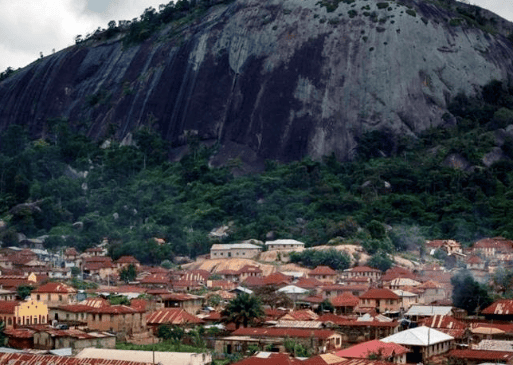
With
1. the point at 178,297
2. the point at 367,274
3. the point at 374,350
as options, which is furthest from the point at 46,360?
the point at 367,274

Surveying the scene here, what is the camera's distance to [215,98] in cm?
12431

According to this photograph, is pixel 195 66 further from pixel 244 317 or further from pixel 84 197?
pixel 244 317

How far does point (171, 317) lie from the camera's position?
5556cm

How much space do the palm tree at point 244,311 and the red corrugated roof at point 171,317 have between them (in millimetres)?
1859

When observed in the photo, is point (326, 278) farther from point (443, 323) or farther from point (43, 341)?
point (43, 341)

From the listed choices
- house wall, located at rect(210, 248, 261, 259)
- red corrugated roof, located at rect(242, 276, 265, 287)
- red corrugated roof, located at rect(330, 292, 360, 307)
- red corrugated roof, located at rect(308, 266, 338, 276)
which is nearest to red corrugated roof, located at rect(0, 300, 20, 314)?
red corrugated roof, located at rect(330, 292, 360, 307)

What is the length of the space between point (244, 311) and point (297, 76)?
6780 centimetres

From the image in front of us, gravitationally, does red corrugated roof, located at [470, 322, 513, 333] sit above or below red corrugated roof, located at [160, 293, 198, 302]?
below

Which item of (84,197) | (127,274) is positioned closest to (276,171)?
(84,197)

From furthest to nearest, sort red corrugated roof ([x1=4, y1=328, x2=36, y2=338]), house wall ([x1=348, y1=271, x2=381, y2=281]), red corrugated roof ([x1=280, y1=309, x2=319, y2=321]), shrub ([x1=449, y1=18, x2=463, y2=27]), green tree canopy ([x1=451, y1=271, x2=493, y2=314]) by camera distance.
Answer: shrub ([x1=449, y1=18, x2=463, y2=27]) < house wall ([x1=348, y1=271, x2=381, y2=281]) < green tree canopy ([x1=451, y1=271, x2=493, y2=314]) < red corrugated roof ([x1=280, y1=309, x2=319, y2=321]) < red corrugated roof ([x1=4, y1=328, x2=36, y2=338])

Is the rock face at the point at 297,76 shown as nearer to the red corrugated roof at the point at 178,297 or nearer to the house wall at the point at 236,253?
the house wall at the point at 236,253

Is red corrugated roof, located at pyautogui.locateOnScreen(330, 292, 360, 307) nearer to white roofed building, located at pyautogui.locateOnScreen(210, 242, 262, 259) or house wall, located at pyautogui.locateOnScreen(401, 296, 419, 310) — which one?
house wall, located at pyautogui.locateOnScreen(401, 296, 419, 310)

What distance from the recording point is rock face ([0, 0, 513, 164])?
116 meters

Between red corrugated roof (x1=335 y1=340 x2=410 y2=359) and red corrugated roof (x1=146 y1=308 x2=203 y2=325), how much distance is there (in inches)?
461
